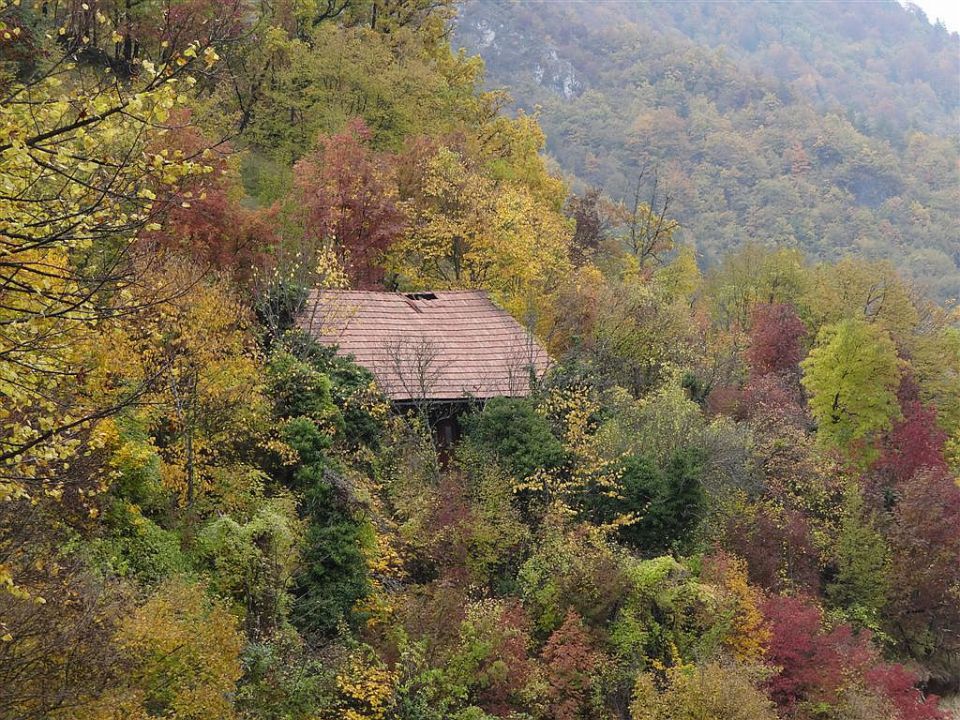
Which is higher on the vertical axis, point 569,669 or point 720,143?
point 569,669

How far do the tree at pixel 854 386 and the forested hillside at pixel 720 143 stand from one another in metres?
53.5

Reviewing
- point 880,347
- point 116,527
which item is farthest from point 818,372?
point 116,527

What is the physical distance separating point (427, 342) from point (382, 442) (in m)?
4.46

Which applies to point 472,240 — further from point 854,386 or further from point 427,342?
point 854,386

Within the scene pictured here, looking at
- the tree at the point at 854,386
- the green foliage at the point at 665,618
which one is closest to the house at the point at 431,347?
the green foliage at the point at 665,618

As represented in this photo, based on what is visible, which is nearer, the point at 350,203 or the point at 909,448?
the point at 350,203

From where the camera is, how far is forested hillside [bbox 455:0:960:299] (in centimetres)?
9825

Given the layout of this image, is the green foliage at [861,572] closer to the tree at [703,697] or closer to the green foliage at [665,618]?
the green foliage at [665,618]

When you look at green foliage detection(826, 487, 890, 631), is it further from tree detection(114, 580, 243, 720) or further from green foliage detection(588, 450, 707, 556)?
tree detection(114, 580, 243, 720)

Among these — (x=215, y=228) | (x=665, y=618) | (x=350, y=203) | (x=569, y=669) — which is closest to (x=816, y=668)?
(x=665, y=618)

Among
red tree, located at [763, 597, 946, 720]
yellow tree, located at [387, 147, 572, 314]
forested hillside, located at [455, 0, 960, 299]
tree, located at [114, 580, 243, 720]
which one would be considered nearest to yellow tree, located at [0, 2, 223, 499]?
tree, located at [114, 580, 243, 720]

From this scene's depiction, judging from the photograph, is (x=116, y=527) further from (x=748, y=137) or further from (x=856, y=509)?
(x=748, y=137)

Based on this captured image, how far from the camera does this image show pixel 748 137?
11694cm

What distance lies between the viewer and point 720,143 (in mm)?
111375
